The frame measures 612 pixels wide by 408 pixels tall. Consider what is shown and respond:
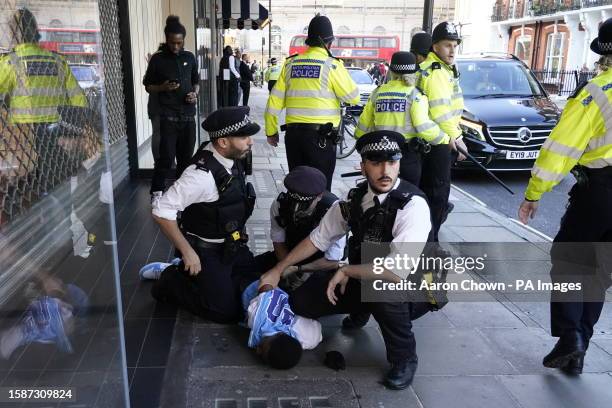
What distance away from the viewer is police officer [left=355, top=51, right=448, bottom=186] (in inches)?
174

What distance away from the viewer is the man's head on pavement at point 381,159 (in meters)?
3.01

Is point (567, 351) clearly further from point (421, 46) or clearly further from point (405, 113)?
point (421, 46)

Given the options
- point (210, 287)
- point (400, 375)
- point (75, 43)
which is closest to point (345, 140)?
point (210, 287)

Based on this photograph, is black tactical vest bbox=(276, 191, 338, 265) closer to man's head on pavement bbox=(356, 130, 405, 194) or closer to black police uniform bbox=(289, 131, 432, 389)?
black police uniform bbox=(289, 131, 432, 389)

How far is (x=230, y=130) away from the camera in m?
3.37

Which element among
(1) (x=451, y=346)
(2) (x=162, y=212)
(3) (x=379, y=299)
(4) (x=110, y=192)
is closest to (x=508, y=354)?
(1) (x=451, y=346)

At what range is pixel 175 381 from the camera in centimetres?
294

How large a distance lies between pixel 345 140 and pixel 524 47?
29089mm

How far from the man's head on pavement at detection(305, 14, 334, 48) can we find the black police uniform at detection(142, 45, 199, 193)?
1811 millimetres

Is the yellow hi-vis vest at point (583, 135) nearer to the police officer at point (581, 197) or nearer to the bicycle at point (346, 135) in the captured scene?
the police officer at point (581, 197)

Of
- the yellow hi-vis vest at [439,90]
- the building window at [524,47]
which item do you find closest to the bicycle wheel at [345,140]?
the yellow hi-vis vest at [439,90]

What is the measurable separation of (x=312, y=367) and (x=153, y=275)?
5.29 feet

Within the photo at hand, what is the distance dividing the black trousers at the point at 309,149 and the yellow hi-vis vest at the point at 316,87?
112 millimetres

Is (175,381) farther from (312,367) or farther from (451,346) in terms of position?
(451,346)
